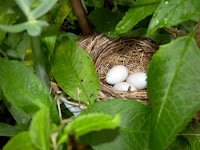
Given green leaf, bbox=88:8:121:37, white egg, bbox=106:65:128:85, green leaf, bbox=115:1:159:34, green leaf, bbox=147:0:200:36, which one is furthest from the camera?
white egg, bbox=106:65:128:85

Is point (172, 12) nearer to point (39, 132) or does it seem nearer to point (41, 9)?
point (41, 9)

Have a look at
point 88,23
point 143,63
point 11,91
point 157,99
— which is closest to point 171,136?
Answer: point 157,99

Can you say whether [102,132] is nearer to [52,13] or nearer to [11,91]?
[11,91]

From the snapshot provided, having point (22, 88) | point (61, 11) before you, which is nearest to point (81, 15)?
point (61, 11)

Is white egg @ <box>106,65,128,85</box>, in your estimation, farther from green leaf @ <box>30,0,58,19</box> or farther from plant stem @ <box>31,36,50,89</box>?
green leaf @ <box>30,0,58,19</box>

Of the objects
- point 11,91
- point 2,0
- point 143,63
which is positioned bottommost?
point 11,91

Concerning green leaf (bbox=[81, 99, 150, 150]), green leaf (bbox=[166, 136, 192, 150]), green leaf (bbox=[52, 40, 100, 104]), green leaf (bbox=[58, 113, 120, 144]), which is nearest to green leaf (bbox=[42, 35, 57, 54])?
green leaf (bbox=[52, 40, 100, 104])
